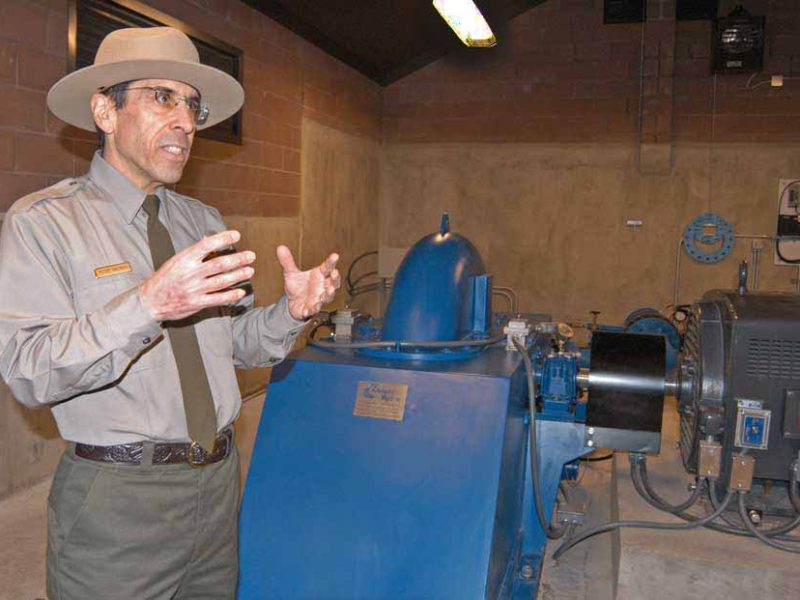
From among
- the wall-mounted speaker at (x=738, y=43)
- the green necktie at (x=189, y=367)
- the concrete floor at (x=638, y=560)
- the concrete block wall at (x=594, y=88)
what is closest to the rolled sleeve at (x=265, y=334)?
the green necktie at (x=189, y=367)

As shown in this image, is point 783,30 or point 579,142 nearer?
point 783,30

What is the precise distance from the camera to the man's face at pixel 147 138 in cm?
138

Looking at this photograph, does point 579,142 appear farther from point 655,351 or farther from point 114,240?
point 114,240

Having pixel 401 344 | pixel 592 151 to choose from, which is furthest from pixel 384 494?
pixel 592 151

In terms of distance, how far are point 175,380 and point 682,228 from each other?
550cm

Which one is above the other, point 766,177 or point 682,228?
point 766,177

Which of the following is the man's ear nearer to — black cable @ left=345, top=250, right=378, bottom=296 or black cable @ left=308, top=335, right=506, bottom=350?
black cable @ left=308, top=335, right=506, bottom=350

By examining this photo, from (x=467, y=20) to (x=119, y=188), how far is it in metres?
3.56

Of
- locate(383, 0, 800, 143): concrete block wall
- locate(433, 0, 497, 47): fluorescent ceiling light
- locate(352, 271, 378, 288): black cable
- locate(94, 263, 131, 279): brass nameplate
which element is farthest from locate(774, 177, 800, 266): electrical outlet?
locate(94, 263, 131, 279): brass nameplate

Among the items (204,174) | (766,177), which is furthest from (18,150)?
(766,177)

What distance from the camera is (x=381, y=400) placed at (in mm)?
1874

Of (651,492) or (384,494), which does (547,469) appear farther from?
(384,494)

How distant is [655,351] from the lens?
87.4 inches

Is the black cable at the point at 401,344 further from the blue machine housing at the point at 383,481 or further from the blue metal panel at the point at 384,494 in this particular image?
the blue metal panel at the point at 384,494
